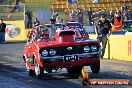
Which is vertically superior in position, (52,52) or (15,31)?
(52,52)

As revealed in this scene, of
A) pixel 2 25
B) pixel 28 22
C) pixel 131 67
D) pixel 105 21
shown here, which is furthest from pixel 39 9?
pixel 131 67

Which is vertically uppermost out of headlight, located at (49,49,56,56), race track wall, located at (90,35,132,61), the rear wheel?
headlight, located at (49,49,56,56)

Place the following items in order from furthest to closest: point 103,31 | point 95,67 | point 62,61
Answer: point 103,31, point 95,67, point 62,61

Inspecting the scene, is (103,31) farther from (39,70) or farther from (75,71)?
(39,70)

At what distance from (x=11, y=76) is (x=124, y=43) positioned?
6.61m

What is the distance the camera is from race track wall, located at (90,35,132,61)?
60.7 ft

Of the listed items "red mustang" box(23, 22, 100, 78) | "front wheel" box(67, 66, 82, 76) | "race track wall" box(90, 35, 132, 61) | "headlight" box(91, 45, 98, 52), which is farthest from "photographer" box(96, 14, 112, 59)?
"headlight" box(91, 45, 98, 52)

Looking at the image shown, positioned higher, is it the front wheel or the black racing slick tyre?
the black racing slick tyre

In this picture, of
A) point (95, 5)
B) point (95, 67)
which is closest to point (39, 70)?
point (95, 67)

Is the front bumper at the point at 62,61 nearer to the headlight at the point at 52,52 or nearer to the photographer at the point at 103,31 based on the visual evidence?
the headlight at the point at 52,52

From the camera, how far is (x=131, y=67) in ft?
52.3

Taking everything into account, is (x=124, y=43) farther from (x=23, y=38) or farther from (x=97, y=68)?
(x=23, y=38)

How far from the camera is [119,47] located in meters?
19.2

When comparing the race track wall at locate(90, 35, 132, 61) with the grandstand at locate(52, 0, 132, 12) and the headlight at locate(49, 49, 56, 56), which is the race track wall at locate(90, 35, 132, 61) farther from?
the grandstand at locate(52, 0, 132, 12)
